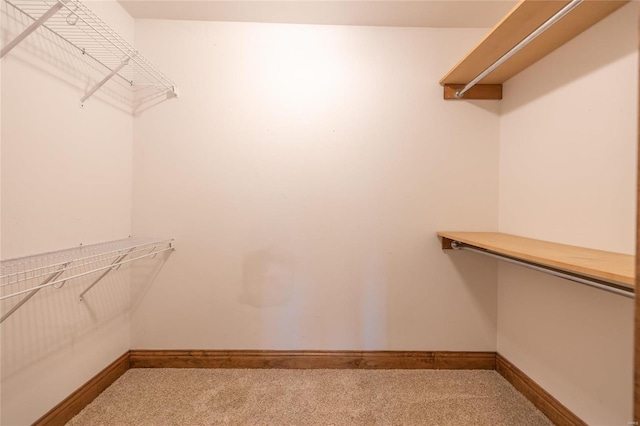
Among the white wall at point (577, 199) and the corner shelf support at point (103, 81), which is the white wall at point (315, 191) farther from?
the corner shelf support at point (103, 81)

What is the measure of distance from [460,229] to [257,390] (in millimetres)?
1511

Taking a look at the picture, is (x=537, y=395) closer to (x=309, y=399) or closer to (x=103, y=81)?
(x=309, y=399)

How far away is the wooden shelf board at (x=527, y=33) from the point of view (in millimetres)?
1077

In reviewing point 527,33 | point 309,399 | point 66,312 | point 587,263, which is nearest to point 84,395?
point 66,312

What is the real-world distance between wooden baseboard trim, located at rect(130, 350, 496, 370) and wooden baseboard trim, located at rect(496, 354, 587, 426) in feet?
0.32

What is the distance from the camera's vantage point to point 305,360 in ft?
5.68

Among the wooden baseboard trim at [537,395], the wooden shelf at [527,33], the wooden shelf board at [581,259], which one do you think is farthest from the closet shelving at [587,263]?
the wooden shelf at [527,33]

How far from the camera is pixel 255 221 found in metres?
1.75

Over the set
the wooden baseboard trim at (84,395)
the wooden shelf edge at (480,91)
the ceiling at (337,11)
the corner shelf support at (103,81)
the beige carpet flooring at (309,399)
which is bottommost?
the beige carpet flooring at (309,399)

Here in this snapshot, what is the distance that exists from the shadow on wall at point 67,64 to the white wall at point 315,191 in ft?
0.56

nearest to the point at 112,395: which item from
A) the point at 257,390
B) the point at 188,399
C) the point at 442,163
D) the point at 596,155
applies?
the point at 188,399

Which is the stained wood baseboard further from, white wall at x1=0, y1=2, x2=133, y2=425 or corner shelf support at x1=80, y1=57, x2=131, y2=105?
corner shelf support at x1=80, y1=57, x2=131, y2=105

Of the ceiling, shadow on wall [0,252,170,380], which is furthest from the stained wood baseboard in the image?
the ceiling

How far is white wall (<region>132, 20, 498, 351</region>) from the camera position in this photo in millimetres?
1734
